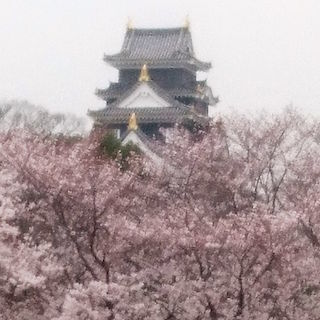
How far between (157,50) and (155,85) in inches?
159

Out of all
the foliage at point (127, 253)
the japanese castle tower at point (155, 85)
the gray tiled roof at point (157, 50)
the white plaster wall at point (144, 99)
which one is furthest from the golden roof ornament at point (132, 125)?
the foliage at point (127, 253)

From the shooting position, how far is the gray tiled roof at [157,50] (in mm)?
36094

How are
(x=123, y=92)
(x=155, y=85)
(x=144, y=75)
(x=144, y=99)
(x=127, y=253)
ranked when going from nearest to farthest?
(x=127, y=253) < (x=144, y=75) < (x=155, y=85) < (x=144, y=99) < (x=123, y=92)

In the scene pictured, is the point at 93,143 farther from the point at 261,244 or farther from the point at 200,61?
the point at 200,61

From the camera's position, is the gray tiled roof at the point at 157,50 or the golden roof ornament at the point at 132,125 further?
the gray tiled roof at the point at 157,50

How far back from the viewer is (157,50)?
37031 millimetres

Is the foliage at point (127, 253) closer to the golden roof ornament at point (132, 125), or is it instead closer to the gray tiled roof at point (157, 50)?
the golden roof ornament at point (132, 125)

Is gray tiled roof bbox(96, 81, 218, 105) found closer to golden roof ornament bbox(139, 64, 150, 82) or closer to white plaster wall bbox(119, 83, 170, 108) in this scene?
white plaster wall bbox(119, 83, 170, 108)

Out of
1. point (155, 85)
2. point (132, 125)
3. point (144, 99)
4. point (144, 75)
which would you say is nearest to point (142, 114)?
point (144, 99)

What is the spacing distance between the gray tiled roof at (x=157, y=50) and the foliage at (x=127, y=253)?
2271 centimetres

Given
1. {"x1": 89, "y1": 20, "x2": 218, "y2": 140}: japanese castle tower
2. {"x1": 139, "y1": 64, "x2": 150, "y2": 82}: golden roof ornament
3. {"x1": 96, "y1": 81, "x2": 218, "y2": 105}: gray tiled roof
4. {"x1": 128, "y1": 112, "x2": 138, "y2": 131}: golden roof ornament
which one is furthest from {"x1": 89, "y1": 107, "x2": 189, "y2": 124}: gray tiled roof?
{"x1": 128, "y1": 112, "x2": 138, "y2": 131}: golden roof ornament

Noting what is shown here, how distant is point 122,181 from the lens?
12.9 metres

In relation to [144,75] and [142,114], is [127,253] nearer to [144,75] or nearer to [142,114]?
[142,114]

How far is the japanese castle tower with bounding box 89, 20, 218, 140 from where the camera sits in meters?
33.5
